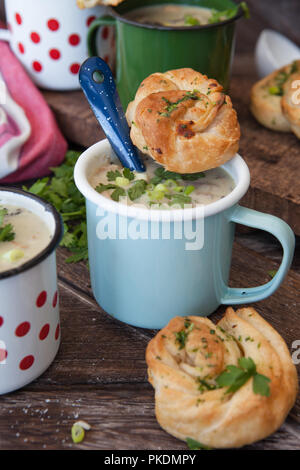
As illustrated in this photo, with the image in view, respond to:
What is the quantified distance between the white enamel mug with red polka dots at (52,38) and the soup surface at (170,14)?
0.09 metres

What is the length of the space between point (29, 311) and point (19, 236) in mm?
128

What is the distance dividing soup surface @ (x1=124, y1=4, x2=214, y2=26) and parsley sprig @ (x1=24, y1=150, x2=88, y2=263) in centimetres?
47

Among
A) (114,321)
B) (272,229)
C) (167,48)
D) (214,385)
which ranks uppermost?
(167,48)

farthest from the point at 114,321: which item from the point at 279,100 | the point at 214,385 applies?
the point at 279,100

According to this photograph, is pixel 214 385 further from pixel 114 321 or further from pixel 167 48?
pixel 167 48

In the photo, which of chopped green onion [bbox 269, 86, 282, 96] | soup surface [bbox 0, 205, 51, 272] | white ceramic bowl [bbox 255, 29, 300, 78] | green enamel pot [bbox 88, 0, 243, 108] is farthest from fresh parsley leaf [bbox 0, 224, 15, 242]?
white ceramic bowl [bbox 255, 29, 300, 78]

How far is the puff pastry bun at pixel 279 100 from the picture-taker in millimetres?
1524

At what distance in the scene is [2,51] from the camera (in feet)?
5.65

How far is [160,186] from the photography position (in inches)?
43.4

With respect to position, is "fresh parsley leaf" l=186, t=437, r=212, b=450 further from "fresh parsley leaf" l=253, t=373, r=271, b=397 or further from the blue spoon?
the blue spoon

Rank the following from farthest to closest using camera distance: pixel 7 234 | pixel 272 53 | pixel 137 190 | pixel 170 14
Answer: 1. pixel 272 53
2. pixel 170 14
3. pixel 137 190
4. pixel 7 234

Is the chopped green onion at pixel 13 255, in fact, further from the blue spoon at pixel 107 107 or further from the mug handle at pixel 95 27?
the mug handle at pixel 95 27

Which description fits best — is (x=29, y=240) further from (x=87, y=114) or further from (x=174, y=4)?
(x=174, y=4)
